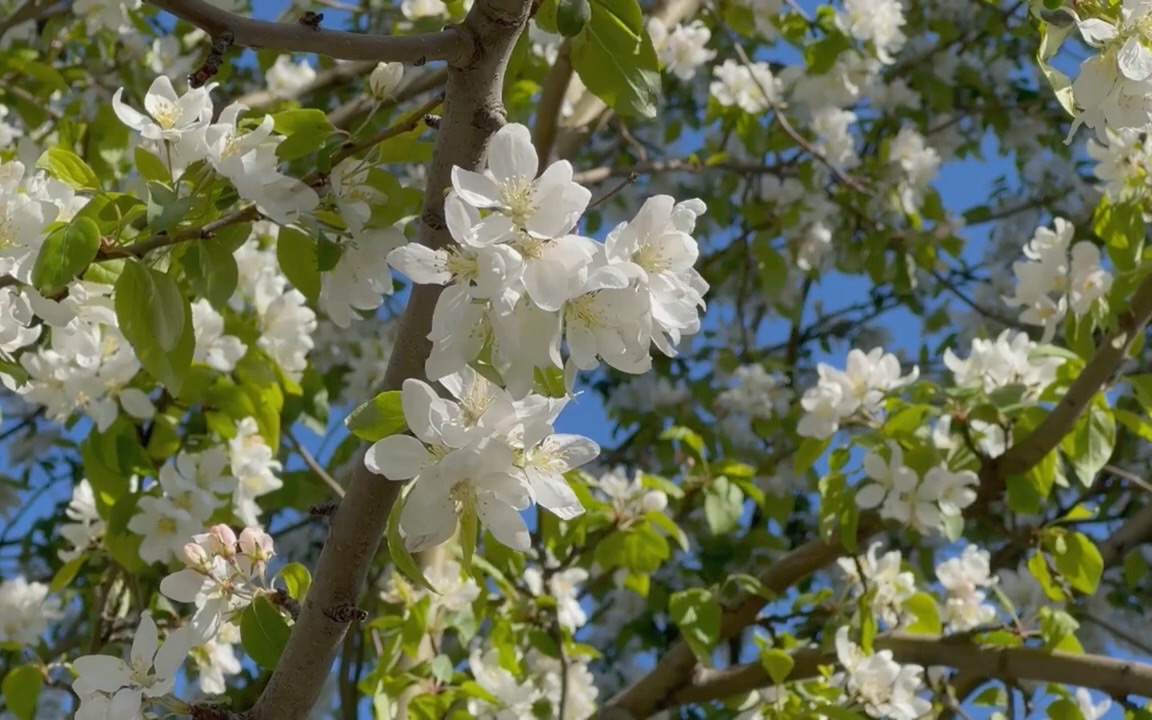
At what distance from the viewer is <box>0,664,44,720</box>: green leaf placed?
1.90 meters

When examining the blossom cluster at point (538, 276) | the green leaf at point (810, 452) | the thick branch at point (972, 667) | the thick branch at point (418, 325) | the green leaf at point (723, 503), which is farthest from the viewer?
the green leaf at point (723, 503)

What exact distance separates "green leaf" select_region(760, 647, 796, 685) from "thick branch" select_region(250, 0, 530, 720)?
1021mm

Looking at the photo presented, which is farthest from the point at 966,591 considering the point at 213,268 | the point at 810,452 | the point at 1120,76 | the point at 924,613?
the point at 213,268

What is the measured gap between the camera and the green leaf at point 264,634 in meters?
1.11

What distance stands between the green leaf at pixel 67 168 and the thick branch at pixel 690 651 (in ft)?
4.10

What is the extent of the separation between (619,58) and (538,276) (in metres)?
0.35

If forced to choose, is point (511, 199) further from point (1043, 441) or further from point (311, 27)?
point (1043, 441)

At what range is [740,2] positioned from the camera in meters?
2.76

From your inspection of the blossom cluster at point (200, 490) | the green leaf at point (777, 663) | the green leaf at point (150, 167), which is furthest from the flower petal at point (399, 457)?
the green leaf at point (777, 663)

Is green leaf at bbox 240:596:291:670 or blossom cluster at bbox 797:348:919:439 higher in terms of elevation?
green leaf at bbox 240:596:291:670

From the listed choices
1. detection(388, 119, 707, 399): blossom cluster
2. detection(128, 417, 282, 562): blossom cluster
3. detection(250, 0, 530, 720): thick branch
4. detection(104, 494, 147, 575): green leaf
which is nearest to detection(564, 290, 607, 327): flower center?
detection(388, 119, 707, 399): blossom cluster

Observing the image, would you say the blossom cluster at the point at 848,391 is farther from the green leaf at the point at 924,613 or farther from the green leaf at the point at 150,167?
the green leaf at the point at 150,167

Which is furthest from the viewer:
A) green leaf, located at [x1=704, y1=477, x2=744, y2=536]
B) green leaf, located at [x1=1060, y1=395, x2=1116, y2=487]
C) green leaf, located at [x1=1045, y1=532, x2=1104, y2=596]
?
green leaf, located at [x1=704, y1=477, x2=744, y2=536]

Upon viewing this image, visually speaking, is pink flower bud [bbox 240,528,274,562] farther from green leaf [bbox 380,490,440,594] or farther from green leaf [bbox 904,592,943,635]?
green leaf [bbox 904,592,943,635]
